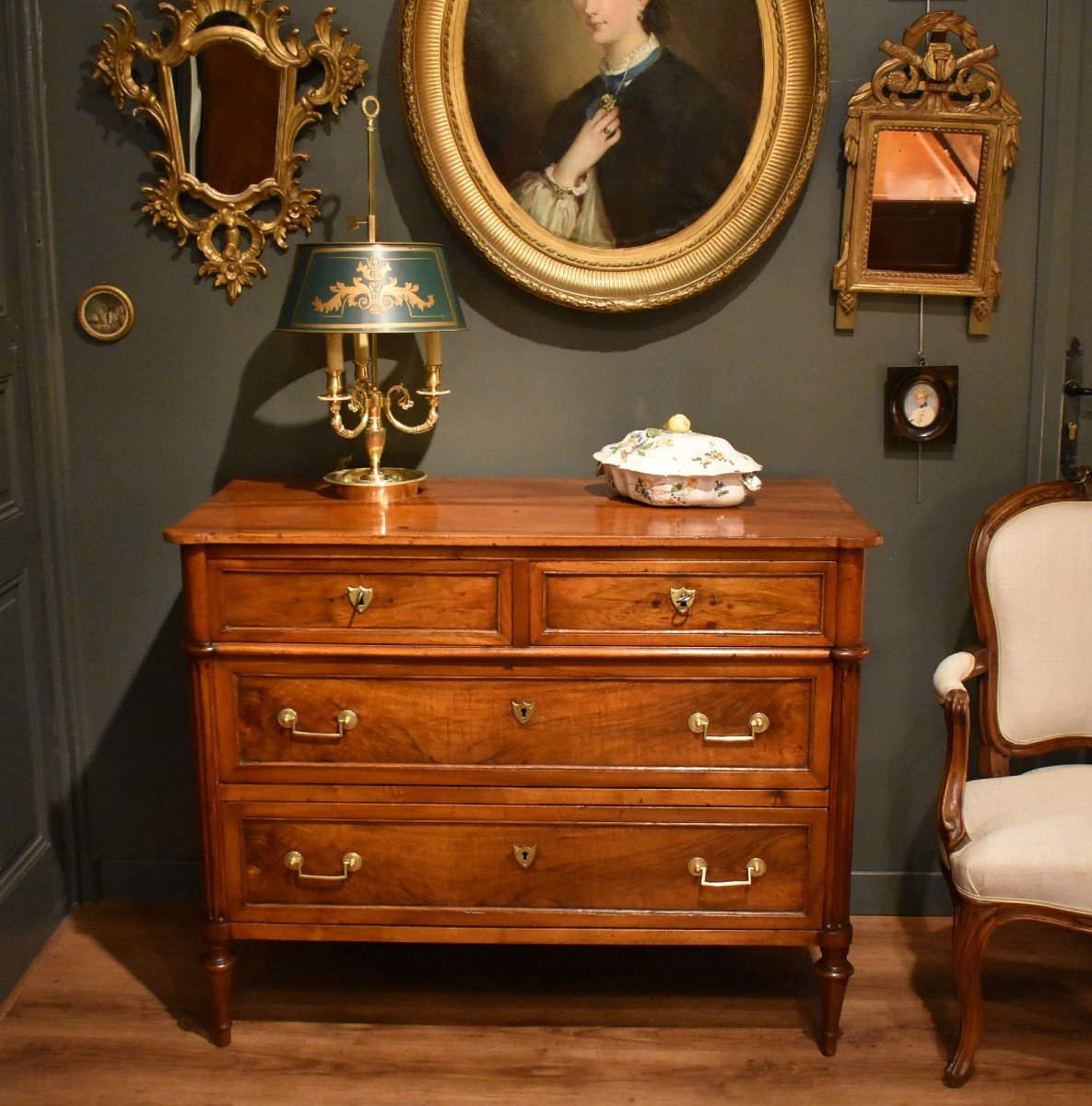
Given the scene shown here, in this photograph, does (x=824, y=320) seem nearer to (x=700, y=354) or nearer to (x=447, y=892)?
(x=700, y=354)

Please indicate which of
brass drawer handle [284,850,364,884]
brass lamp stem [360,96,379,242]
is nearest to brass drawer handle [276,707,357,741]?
brass drawer handle [284,850,364,884]

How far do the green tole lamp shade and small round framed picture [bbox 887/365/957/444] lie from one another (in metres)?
1.07

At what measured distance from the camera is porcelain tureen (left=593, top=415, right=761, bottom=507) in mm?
2740

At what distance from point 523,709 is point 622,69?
4.72ft

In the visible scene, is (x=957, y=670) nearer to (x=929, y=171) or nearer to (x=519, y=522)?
(x=519, y=522)

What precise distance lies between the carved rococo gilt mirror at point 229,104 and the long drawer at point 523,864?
1.32 m

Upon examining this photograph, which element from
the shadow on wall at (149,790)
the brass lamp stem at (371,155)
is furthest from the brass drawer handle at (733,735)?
the shadow on wall at (149,790)

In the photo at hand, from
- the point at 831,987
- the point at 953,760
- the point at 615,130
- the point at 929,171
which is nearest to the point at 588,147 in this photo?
the point at 615,130

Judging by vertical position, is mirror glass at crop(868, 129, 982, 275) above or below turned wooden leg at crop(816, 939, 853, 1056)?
above

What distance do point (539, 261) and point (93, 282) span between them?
1.04m

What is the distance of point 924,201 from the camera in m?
3.04

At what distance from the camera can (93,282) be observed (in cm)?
313

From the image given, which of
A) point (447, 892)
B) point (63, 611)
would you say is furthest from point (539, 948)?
point (63, 611)

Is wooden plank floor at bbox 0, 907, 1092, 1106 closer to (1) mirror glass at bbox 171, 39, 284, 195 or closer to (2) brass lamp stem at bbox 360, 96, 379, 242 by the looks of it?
(2) brass lamp stem at bbox 360, 96, 379, 242
